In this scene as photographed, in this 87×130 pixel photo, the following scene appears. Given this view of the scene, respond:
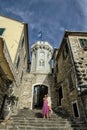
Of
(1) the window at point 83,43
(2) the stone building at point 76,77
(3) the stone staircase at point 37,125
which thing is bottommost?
(3) the stone staircase at point 37,125

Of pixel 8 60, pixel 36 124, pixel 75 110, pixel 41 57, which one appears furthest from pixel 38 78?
pixel 8 60


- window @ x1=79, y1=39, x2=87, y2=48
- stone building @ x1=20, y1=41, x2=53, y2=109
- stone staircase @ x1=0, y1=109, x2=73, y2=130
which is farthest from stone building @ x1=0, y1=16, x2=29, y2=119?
window @ x1=79, y1=39, x2=87, y2=48

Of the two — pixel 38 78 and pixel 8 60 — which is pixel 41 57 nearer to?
pixel 38 78

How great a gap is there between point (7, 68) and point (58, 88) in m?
7.70

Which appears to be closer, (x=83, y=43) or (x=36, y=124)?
(x=36, y=124)

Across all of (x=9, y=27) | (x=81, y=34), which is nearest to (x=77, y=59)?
(x=81, y=34)

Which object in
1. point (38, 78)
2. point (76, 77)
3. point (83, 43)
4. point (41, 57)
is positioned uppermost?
point (41, 57)

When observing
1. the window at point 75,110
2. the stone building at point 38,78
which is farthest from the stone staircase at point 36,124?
the stone building at point 38,78

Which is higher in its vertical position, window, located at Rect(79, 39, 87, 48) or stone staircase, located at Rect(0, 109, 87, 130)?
window, located at Rect(79, 39, 87, 48)

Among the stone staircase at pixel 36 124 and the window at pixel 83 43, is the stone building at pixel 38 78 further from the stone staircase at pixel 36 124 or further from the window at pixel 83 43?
the window at pixel 83 43

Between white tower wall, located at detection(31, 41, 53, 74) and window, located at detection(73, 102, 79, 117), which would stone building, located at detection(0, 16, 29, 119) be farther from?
white tower wall, located at detection(31, 41, 53, 74)

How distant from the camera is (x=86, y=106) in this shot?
7488mm

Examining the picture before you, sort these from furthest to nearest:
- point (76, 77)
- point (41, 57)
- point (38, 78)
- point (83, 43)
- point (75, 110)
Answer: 1. point (41, 57)
2. point (38, 78)
3. point (83, 43)
4. point (76, 77)
5. point (75, 110)

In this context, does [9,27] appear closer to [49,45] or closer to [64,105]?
[64,105]
